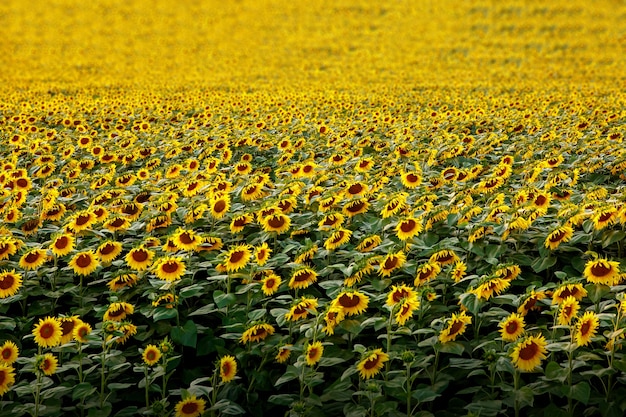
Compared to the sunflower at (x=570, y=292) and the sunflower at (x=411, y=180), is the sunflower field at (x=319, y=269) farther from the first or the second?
the sunflower at (x=411, y=180)

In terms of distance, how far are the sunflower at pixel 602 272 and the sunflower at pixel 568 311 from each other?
350 mm

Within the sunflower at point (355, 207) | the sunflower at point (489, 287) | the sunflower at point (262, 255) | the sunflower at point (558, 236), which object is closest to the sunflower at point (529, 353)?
the sunflower at point (489, 287)

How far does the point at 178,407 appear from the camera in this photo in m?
3.10

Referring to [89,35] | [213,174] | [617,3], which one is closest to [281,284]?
[213,174]

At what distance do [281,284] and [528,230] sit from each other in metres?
1.72

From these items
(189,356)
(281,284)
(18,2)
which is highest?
(18,2)

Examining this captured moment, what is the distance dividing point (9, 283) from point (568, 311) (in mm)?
3189

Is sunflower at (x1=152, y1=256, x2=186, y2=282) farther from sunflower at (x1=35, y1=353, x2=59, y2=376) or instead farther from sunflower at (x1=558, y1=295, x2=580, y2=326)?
sunflower at (x1=558, y1=295, x2=580, y2=326)

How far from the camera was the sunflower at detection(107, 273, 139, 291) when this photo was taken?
404cm

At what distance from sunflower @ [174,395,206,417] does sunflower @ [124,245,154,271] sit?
124 cm

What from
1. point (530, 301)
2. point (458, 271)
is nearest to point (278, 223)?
point (458, 271)

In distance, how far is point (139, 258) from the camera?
4.13 meters

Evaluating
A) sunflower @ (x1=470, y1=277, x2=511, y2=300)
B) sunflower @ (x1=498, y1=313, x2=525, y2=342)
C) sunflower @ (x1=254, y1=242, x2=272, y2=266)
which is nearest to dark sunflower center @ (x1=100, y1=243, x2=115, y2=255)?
sunflower @ (x1=254, y1=242, x2=272, y2=266)

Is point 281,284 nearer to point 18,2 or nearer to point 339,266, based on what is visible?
point 339,266
